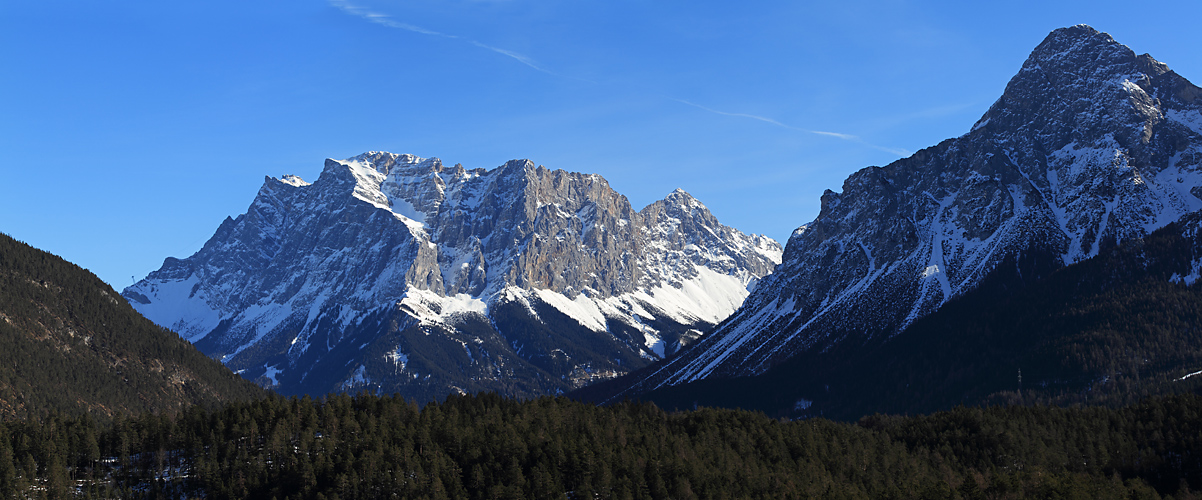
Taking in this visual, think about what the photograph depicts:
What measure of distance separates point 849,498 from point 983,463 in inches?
1789

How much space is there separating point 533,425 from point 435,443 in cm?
2130

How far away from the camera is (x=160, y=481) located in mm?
161500

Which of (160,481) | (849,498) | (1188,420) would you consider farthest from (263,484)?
(1188,420)

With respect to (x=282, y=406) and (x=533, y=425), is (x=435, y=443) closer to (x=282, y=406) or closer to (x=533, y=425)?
(x=533, y=425)

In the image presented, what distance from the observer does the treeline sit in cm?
15900

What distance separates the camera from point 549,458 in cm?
17100

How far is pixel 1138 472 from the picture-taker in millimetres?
178875

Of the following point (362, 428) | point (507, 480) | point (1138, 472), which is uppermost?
point (362, 428)

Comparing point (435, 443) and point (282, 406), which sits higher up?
point (282, 406)

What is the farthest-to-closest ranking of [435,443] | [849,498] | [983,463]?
[983,463] < [435,443] < [849,498]

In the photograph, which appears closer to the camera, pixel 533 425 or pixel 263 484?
pixel 263 484

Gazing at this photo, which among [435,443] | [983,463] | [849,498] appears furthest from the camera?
[983,463]

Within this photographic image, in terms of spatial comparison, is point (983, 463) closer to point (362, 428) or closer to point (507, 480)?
point (507, 480)

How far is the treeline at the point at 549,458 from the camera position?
6260 inches
